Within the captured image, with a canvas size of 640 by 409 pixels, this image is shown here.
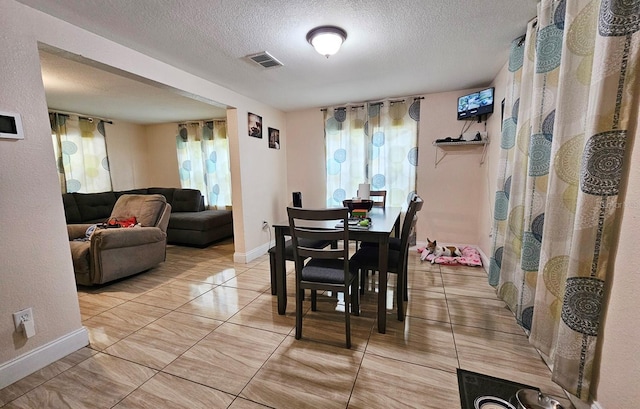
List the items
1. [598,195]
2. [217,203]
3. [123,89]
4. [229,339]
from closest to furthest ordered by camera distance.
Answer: [598,195]
[229,339]
[123,89]
[217,203]

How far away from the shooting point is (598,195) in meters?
1.08

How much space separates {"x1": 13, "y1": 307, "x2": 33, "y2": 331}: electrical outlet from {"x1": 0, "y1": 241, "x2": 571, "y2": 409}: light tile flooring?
33 centimetres

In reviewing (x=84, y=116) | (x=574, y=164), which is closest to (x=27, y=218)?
(x=574, y=164)

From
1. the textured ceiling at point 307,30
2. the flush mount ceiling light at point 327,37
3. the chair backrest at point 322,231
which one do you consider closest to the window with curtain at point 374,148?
the textured ceiling at point 307,30

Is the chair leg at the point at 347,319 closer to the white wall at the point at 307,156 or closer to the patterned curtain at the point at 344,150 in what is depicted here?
the patterned curtain at the point at 344,150

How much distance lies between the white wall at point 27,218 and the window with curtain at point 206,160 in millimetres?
3407

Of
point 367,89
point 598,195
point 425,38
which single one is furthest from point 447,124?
point 598,195

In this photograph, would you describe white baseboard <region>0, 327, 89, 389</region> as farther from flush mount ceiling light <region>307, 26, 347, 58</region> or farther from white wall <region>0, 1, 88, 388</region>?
flush mount ceiling light <region>307, 26, 347, 58</region>

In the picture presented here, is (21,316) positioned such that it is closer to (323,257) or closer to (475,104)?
(323,257)

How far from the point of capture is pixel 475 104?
3129mm

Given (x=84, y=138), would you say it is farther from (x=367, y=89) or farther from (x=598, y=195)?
(x=598, y=195)

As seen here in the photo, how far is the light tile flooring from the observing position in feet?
4.51

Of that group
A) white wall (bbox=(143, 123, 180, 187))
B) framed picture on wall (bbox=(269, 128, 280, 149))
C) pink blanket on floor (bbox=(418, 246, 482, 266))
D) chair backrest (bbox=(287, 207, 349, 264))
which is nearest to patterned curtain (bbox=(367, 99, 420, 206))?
pink blanket on floor (bbox=(418, 246, 482, 266))

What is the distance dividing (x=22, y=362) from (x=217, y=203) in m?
3.77
